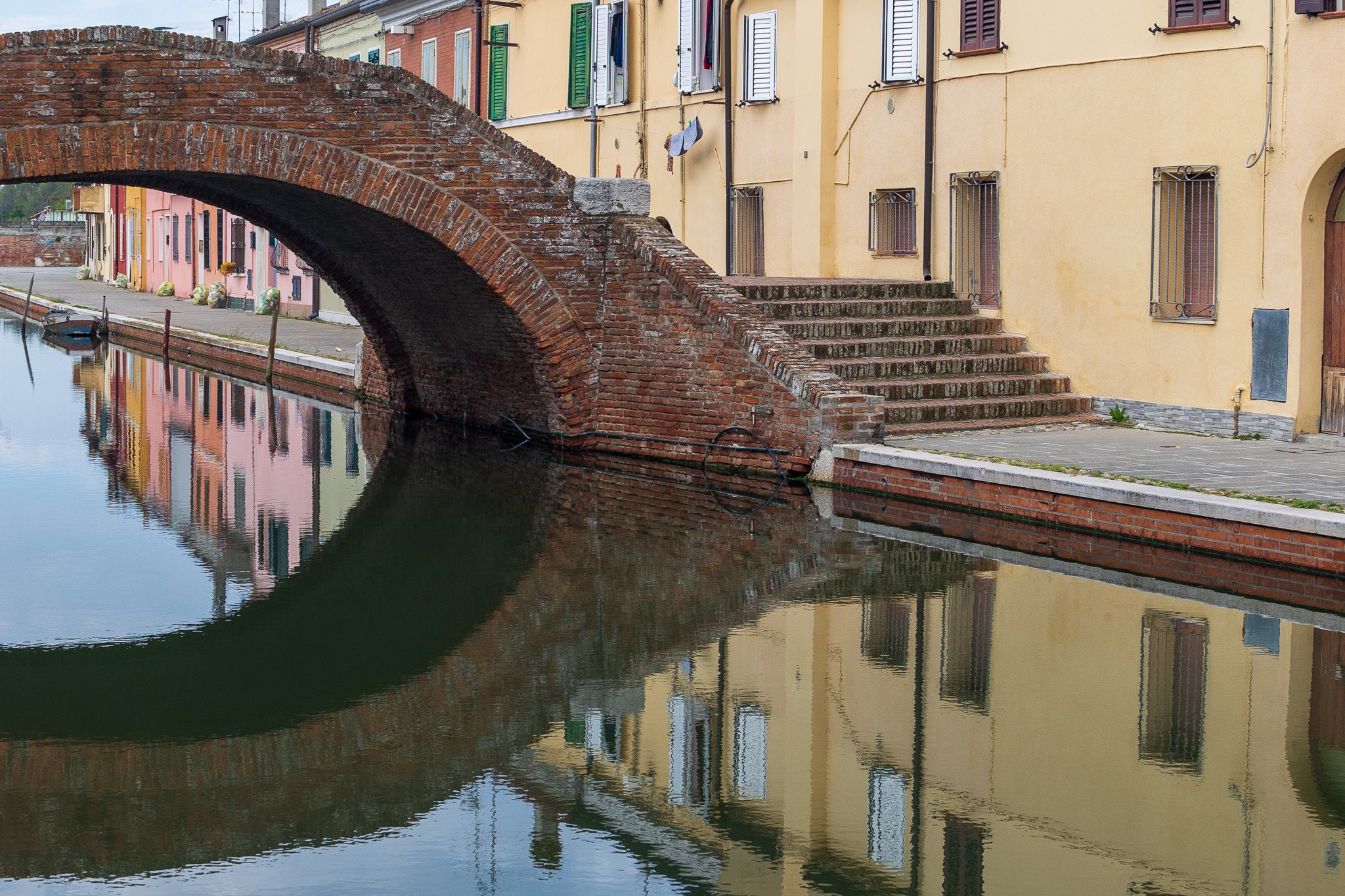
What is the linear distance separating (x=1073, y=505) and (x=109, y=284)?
155 feet

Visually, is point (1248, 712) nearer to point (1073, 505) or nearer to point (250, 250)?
point (1073, 505)

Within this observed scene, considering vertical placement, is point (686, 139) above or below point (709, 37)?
below

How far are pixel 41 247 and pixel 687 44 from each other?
62271 mm

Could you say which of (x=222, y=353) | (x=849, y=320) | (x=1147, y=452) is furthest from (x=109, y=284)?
(x=1147, y=452)

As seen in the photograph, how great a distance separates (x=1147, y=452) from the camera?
12.6 m

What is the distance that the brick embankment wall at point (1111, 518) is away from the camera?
→ 946 centimetres

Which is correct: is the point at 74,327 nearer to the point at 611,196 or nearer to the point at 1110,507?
the point at 611,196

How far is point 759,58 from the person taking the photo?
19188mm

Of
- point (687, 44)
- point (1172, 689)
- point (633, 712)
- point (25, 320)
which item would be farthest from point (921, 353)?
point (25, 320)

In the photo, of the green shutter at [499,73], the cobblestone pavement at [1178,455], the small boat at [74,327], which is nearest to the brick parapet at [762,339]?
the cobblestone pavement at [1178,455]

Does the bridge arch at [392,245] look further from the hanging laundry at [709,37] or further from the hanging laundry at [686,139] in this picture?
the hanging laundry at [709,37]

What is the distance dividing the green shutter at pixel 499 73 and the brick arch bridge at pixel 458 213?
9333 millimetres

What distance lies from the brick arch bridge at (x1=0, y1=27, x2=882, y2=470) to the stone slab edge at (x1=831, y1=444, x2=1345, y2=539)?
778 millimetres

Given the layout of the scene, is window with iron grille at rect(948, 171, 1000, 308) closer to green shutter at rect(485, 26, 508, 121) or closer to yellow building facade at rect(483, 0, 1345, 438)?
yellow building facade at rect(483, 0, 1345, 438)
